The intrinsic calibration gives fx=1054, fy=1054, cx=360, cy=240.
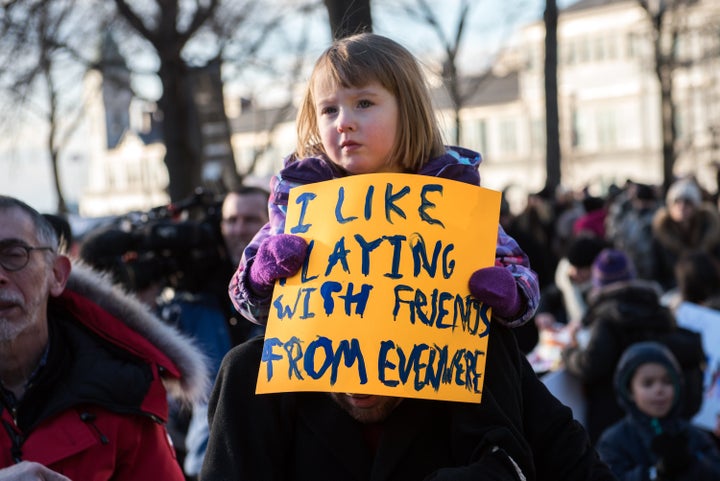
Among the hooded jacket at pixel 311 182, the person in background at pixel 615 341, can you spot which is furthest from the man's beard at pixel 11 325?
the person in background at pixel 615 341

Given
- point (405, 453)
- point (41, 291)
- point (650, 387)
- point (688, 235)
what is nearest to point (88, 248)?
point (41, 291)

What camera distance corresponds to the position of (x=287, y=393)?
2250 millimetres

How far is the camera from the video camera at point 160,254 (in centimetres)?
489

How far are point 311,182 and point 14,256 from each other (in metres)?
1.06

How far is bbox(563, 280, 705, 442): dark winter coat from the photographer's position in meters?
5.43

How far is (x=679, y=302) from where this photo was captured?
273 inches

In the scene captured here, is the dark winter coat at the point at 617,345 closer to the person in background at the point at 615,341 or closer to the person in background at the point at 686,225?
the person in background at the point at 615,341

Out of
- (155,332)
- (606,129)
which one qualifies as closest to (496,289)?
(155,332)

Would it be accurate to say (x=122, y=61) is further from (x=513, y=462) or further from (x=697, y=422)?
(x=513, y=462)

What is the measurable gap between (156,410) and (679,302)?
4732 mm

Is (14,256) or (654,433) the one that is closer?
(14,256)

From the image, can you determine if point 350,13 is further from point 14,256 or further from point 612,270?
point 14,256

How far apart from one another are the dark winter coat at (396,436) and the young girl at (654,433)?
93.5 inches

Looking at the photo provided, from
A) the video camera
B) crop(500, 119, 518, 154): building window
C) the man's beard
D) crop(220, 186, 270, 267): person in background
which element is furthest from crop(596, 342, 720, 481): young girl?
crop(500, 119, 518, 154): building window
